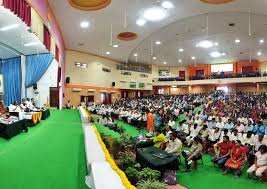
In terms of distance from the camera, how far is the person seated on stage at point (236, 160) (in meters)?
5.84

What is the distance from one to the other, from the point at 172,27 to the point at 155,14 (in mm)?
3438

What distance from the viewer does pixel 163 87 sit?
36938 mm

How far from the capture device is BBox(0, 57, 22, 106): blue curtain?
14.8m

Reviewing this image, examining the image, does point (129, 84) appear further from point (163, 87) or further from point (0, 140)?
point (0, 140)

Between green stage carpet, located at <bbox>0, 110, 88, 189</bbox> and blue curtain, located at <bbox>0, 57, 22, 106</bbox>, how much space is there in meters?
8.32

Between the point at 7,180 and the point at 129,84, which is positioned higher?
the point at 129,84

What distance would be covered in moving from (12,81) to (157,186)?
1419cm

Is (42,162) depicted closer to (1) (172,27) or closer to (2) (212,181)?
(2) (212,181)

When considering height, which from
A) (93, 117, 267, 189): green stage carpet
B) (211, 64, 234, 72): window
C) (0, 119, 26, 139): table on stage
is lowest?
(93, 117, 267, 189): green stage carpet

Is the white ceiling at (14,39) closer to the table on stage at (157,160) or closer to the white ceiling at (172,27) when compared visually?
the white ceiling at (172,27)

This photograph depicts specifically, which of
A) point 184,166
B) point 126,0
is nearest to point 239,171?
point 184,166

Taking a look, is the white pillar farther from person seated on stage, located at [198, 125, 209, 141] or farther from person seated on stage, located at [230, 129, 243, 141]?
person seated on stage, located at [230, 129, 243, 141]

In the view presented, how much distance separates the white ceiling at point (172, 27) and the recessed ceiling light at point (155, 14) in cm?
35

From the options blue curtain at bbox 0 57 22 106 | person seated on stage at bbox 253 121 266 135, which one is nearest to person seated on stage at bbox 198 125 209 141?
person seated on stage at bbox 253 121 266 135
